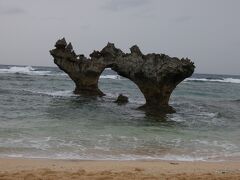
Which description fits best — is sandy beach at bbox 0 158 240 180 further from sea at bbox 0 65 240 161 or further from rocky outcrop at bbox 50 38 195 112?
rocky outcrop at bbox 50 38 195 112

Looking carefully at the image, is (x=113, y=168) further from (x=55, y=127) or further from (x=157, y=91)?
(x=157, y=91)

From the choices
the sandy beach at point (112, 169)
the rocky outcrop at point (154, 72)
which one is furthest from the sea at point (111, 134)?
the rocky outcrop at point (154, 72)

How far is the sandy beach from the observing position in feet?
30.8

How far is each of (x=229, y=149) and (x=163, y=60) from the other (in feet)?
35.3

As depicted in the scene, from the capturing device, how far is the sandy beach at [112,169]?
9375 mm

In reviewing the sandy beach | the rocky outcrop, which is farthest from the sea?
the rocky outcrop

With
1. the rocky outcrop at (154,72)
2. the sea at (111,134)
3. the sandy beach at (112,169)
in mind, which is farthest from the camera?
the rocky outcrop at (154,72)

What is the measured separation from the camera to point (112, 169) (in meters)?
10.3

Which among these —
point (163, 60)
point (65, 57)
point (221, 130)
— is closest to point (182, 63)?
point (163, 60)

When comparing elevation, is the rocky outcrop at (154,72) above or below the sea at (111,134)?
above

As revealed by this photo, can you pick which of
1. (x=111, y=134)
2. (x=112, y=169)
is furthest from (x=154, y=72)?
(x=112, y=169)

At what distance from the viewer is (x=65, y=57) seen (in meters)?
33.7

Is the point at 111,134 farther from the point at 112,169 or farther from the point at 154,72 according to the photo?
the point at 154,72

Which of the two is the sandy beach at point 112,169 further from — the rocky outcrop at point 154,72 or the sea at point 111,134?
the rocky outcrop at point 154,72
